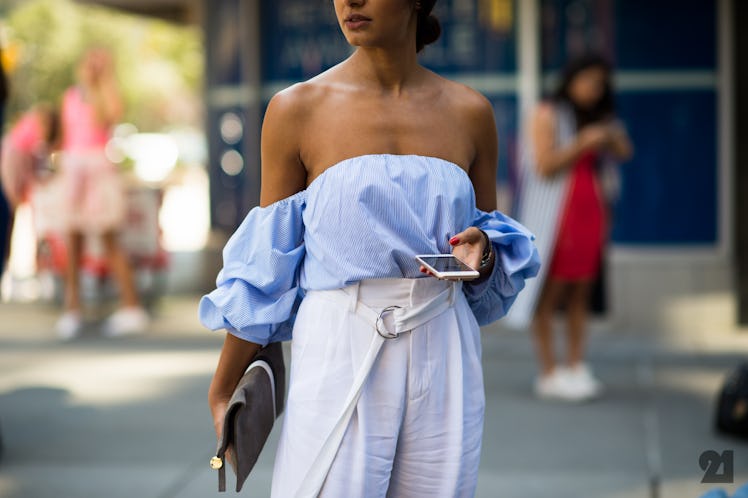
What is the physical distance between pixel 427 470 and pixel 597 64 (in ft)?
15.7

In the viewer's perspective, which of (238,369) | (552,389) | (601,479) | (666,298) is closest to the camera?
(238,369)

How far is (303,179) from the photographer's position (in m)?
2.40

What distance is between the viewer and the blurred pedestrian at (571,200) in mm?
6621

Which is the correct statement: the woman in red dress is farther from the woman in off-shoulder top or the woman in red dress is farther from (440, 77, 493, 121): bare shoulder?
the woman in off-shoulder top

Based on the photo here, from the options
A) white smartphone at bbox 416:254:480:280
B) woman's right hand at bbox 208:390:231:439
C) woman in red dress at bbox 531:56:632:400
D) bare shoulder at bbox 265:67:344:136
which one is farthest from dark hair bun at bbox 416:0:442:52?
woman in red dress at bbox 531:56:632:400

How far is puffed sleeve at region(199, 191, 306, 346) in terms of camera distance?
2.33 m

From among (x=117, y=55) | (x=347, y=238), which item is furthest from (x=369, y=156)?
(x=117, y=55)

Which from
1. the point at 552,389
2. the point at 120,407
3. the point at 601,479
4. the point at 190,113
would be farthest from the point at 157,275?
the point at 190,113

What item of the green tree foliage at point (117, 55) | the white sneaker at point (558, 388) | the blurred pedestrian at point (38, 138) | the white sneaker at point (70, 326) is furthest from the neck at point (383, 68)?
the green tree foliage at point (117, 55)

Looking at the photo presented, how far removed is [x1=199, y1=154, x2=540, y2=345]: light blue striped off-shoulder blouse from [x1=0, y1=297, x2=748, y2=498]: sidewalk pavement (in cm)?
226

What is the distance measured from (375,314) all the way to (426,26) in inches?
27.1

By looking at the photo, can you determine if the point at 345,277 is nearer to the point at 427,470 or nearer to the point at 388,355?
the point at 388,355
